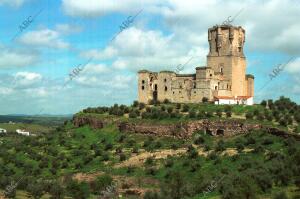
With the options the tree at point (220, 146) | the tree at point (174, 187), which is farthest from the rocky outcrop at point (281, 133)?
the tree at point (174, 187)

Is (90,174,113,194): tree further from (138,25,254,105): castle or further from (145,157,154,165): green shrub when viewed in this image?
(138,25,254,105): castle

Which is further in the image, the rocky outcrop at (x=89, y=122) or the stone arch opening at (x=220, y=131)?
the rocky outcrop at (x=89, y=122)

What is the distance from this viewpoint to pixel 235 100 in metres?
53.6

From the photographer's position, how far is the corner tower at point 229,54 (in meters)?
54.8

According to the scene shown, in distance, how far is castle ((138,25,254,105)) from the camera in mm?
53438

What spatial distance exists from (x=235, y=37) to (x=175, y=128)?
14333 mm

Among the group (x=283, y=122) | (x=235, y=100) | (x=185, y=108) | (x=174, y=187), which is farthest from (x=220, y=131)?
(x=174, y=187)

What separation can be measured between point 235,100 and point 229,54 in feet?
16.9

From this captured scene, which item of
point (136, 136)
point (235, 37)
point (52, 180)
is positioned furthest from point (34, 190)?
point (235, 37)

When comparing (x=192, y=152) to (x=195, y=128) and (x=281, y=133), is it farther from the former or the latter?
(x=281, y=133)

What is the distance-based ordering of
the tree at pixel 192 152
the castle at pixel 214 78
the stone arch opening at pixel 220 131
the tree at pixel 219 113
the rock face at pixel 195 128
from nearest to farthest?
1. the tree at pixel 192 152
2. the rock face at pixel 195 128
3. the stone arch opening at pixel 220 131
4. the tree at pixel 219 113
5. the castle at pixel 214 78

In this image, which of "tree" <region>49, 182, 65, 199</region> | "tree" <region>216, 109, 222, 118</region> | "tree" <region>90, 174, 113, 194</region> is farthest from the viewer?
"tree" <region>216, 109, 222, 118</region>

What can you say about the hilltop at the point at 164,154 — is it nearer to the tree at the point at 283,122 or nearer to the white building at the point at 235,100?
the tree at the point at 283,122

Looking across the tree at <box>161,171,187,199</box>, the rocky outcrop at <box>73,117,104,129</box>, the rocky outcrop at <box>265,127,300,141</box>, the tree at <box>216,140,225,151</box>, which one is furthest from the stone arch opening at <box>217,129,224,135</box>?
the rocky outcrop at <box>73,117,104,129</box>
